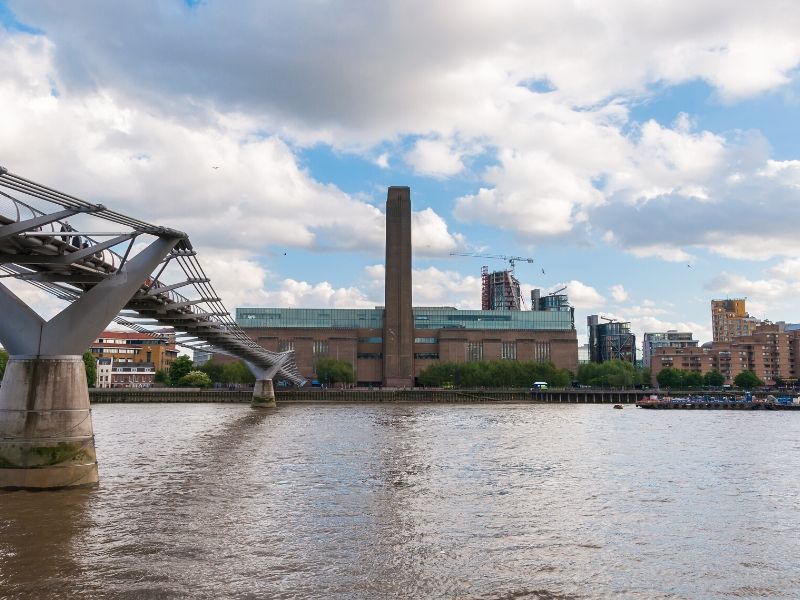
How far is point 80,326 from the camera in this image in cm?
2395

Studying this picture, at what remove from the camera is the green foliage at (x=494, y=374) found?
461 ft

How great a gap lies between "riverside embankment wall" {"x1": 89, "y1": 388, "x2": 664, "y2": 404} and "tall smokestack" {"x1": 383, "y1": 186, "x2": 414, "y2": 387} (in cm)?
2228

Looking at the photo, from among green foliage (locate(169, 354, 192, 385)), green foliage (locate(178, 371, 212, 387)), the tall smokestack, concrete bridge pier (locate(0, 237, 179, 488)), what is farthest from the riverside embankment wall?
concrete bridge pier (locate(0, 237, 179, 488))

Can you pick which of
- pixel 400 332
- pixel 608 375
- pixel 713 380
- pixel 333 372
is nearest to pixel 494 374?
pixel 400 332

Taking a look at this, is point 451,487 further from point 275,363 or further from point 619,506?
point 275,363

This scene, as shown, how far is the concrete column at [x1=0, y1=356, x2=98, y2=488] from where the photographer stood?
22.7 metres

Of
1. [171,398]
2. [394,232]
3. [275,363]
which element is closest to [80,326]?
[275,363]

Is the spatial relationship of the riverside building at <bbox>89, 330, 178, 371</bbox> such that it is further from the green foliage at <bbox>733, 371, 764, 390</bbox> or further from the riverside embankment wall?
the green foliage at <bbox>733, 371, 764, 390</bbox>

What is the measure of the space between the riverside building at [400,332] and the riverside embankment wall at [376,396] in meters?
22.9

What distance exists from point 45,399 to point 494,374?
122 meters

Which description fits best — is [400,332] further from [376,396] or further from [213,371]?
[213,371]

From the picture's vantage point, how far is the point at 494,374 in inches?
5541

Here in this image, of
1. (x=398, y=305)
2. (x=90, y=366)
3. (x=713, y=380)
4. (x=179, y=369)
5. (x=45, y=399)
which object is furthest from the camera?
(x=713, y=380)

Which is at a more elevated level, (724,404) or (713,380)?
(713,380)
